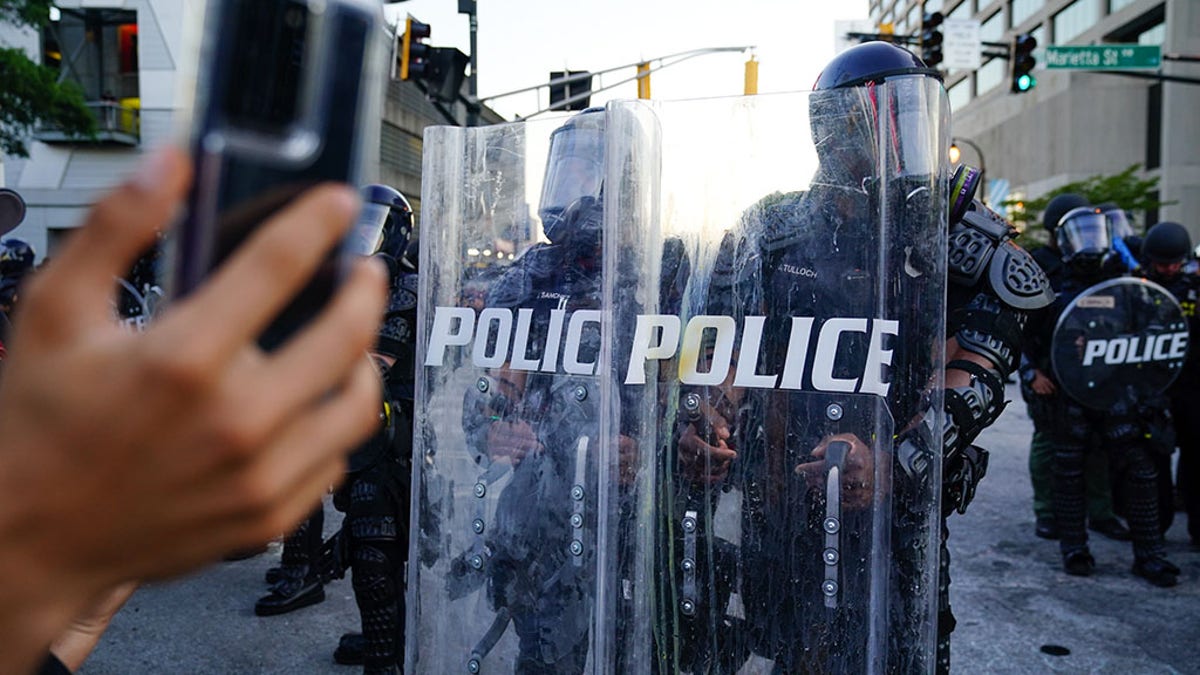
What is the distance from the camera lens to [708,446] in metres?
2.08

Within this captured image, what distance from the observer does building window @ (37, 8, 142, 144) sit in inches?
527

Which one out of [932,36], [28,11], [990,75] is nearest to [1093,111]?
[990,75]

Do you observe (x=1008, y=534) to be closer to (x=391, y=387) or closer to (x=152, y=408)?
(x=391, y=387)

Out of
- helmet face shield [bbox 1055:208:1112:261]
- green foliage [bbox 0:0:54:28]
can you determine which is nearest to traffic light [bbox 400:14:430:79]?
green foliage [bbox 0:0:54:28]

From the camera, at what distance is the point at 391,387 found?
3314mm

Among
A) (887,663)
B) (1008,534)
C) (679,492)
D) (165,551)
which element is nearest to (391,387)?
(679,492)

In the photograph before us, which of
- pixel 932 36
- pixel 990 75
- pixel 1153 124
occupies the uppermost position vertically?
pixel 990 75

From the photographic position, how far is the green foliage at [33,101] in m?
12.4

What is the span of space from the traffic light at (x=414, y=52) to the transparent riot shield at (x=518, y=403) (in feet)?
Result: 26.2

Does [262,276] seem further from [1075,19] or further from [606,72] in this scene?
[1075,19]

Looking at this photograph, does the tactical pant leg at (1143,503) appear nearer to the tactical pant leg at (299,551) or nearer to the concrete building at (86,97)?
the tactical pant leg at (299,551)

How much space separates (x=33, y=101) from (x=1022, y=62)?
1484 centimetres

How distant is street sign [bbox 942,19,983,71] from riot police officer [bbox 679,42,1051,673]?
44.0 ft

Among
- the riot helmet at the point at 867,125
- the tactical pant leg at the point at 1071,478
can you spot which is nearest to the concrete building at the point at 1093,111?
the tactical pant leg at the point at 1071,478
